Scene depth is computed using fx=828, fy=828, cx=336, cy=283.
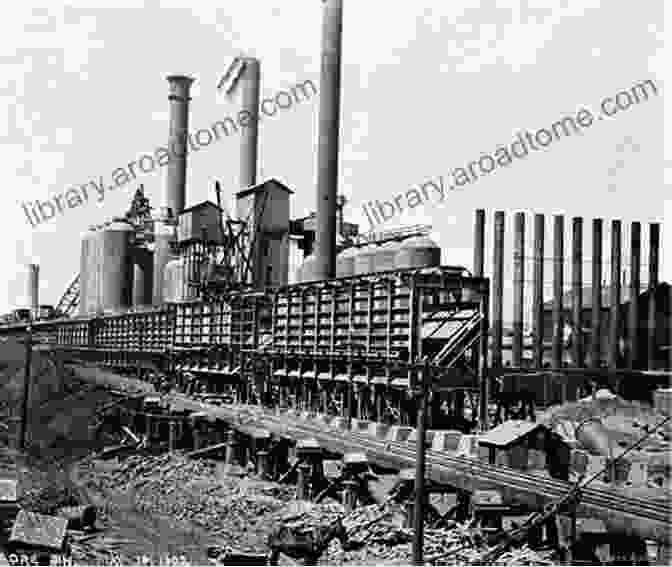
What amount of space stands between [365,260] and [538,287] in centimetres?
818

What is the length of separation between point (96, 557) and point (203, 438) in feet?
39.4

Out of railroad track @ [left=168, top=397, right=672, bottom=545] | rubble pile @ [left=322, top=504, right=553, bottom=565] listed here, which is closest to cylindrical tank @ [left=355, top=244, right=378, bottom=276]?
railroad track @ [left=168, top=397, right=672, bottom=545]

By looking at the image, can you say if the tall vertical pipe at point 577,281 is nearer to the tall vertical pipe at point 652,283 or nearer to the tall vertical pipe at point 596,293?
the tall vertical pipe at point 596,293

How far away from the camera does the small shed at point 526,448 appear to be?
15.2 meters

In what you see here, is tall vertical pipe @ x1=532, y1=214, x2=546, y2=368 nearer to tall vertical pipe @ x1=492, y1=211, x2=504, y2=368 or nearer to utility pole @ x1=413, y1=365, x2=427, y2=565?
tall vertical pipe @ x1=492, y1=211, x2=504, y2=368

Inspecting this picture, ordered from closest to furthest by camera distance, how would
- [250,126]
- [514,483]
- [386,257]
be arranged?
[514,483], [386,257], [250,126]

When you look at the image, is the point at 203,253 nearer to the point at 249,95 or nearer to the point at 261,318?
the point at 249,95

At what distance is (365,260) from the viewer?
35.8m

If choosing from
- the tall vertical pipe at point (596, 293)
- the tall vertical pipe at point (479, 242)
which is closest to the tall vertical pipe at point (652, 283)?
the tall vertical pipe at point (596, 293)

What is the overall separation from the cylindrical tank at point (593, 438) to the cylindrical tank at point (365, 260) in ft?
44.3

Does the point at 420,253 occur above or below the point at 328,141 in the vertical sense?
below

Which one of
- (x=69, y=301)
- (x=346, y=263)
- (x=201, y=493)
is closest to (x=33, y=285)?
(x=69, y=301)

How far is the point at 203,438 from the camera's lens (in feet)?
79.9

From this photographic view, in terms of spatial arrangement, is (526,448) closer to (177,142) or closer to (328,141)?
(328,141)
